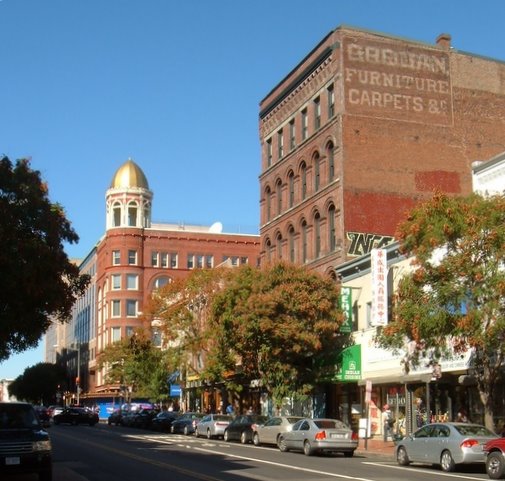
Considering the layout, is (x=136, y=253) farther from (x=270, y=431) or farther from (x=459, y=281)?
(x=459, y=281)

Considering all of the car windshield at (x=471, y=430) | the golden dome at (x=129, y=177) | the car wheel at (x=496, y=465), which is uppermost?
the golden dome at (x=129, y=177)

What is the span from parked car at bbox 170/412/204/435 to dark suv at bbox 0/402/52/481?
2745 cm

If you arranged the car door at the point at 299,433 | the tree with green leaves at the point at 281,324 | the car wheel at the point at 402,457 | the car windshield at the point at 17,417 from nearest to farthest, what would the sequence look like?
1. the car windshield at the point at 17,417
2. the car wheel at the point at 402,457
3. the car door at the point at 299,433
4. the tree with green leaves at the point at 281,324

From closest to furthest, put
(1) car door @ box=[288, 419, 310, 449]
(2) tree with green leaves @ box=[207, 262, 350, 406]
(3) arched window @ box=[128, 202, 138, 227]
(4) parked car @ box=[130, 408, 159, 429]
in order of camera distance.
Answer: (1) car door @ box=[288, 419, 310, 449] → (2) tree with green leaves @ box=[207, 262, 350, 406] → (4) parked car @ box=[130, 408, 159, 429] → (3) arched window @ box=[128, 202, 138, 227]

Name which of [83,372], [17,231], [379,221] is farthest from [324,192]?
[83,372]

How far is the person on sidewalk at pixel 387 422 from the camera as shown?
3621 cm

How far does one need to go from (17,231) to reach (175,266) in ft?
245

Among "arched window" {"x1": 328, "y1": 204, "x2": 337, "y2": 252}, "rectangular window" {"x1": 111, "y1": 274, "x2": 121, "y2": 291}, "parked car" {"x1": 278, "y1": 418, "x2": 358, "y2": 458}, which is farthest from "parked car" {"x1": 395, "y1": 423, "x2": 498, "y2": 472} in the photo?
"rectangular window" {"x1": 111, "y1": 274, "x2": 121, "y2": 291}

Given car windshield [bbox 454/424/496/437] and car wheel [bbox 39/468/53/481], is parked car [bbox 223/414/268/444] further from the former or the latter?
car wheel [bbox 39/468/53/481]

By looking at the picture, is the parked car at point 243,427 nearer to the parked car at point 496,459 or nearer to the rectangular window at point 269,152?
the parked car at point 496,459

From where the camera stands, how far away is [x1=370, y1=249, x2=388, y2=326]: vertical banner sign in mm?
36250

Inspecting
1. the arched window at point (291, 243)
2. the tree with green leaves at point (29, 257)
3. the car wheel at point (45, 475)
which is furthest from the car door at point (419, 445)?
the arched window at point (291, 243)

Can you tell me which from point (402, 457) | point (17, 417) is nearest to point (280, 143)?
point (402, 457)

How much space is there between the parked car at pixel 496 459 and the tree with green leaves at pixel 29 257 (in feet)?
38.6
